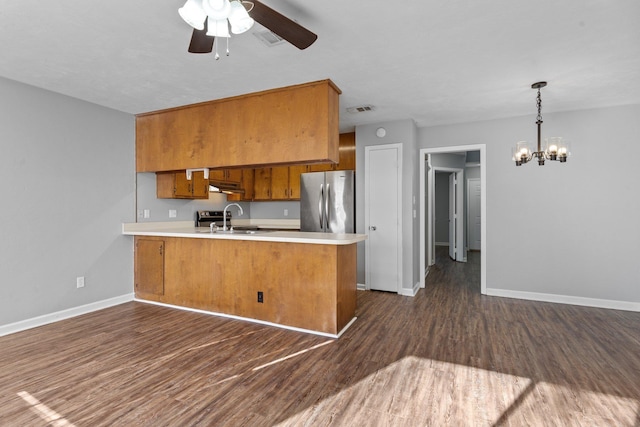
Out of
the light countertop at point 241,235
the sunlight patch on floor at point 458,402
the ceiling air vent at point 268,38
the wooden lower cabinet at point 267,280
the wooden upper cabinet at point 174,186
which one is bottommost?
the sunlight patch on floor at point 458,402

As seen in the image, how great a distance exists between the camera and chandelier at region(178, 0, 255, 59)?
1.59m

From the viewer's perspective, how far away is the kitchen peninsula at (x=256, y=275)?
3076 millimetres

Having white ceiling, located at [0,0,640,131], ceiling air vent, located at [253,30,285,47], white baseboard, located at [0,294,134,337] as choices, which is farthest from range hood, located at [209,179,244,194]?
ceiling air vent, located at [253,30,285,47]

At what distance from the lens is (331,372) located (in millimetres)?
2375

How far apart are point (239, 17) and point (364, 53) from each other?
1.24 meters

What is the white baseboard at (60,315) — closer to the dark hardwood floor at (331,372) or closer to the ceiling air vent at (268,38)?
the dark hardwood floor at (331,372)

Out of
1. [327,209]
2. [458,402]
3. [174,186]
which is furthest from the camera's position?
[327,209]

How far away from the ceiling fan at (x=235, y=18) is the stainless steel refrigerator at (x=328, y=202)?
3.03 m

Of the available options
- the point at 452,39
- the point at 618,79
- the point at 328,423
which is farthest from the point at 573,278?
the point at 328,423

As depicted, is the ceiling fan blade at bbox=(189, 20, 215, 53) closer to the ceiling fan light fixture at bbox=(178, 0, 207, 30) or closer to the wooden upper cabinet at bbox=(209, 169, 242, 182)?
the ceiling fan light fixture at bbox=(178, 0, 207, 30)

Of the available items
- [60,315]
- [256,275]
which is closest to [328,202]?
[256,275]

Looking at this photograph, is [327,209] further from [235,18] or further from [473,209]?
[473,209]

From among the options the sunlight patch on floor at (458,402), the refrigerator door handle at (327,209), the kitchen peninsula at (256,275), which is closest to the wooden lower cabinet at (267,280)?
the kitchen peninsula at (256,275)

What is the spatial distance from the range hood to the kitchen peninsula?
52.6 inches
